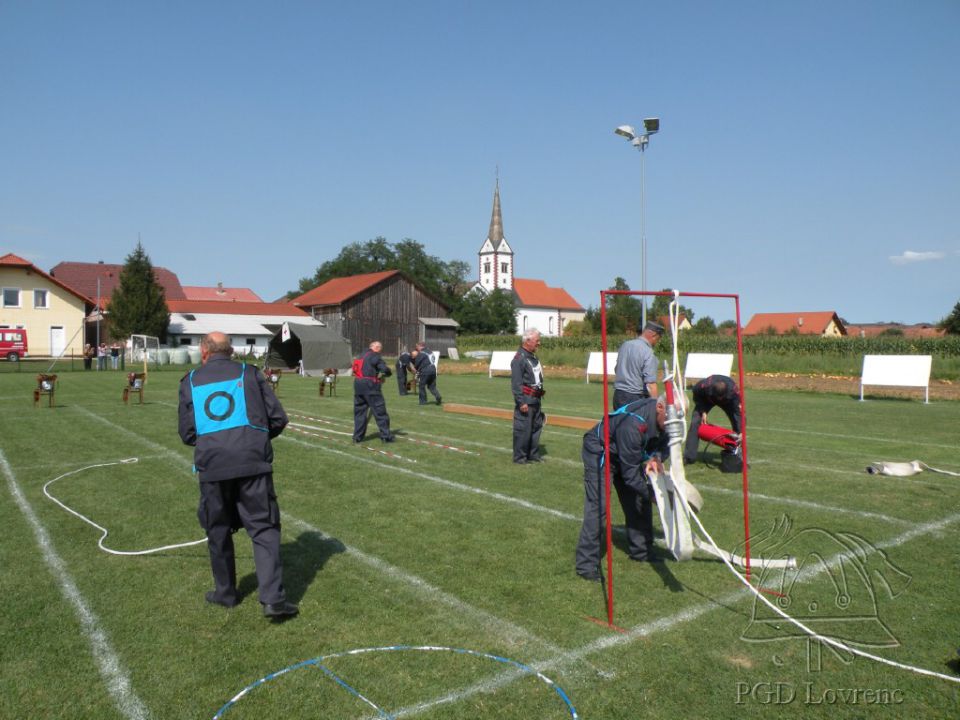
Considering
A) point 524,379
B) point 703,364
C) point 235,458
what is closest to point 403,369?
point 703,364

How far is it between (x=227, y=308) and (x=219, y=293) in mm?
39780

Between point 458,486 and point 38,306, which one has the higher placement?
point 38,306

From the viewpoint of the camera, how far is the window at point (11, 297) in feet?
168

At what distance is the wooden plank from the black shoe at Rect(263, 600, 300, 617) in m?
8.77

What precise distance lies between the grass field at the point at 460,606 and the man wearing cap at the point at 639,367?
4.78 ft

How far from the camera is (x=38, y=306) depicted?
52.1 m

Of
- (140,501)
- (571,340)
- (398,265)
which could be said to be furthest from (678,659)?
(398,265)

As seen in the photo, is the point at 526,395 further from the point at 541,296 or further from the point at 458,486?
A: the point at 541,296

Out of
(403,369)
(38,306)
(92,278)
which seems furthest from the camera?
(92,278)

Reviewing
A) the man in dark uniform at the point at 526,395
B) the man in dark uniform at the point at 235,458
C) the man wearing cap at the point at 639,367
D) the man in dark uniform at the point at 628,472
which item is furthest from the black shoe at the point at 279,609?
the man in dark uniform at the point at 526,395

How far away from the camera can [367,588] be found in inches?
210

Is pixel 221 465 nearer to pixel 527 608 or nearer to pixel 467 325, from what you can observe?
pixel 527 608

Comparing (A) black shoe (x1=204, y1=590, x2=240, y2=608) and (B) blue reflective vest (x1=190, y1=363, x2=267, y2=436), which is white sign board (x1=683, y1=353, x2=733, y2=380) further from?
(B) blue reflective vest (x1=190, y1=363, x2=267, y2=436)

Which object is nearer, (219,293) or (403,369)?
(403,369)
